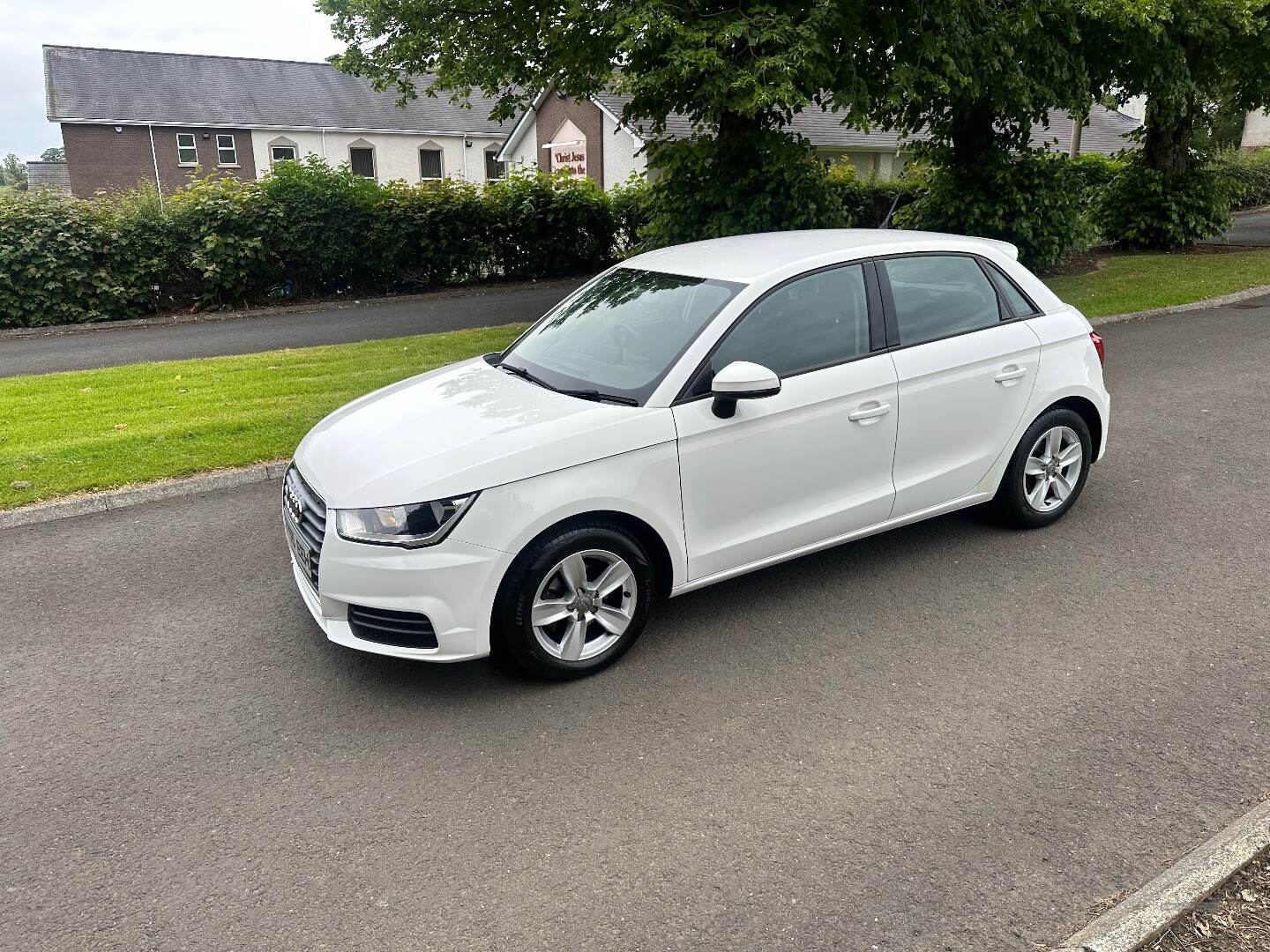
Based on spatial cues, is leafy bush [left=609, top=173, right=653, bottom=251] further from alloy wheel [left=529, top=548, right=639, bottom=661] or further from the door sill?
alloy wheel [left=529, top=548, right=639, bottom=661]

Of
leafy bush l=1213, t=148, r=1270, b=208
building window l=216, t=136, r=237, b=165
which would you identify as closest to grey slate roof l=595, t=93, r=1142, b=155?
leafy bush l=1213, t=148, r=1270, b=208

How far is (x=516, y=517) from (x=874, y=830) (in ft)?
5.73

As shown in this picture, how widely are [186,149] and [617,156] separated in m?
20.4

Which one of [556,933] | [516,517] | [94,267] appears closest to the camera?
[556,933]

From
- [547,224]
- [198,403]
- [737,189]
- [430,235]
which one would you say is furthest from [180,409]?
[547,224]

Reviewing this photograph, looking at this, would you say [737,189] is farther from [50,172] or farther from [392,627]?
[50,172]

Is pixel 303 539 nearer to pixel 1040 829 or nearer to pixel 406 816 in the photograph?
pixel 406 816

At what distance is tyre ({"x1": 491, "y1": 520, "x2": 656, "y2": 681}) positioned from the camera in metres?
4.01

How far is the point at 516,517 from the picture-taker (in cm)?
395

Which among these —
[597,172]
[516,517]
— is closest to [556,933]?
[516,517]

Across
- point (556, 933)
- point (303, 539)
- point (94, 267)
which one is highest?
point (94, 267)

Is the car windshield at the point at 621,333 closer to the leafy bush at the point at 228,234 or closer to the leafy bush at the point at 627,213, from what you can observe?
the leafy bush at the point at 228,234

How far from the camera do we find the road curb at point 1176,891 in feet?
9.02

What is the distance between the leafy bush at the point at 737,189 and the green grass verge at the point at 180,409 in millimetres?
3053
